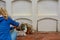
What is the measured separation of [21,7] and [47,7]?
1.45 feet

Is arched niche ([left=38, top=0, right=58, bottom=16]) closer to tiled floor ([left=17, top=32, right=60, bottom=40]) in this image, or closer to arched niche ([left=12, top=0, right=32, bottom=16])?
arched niche ([left=12, top=0, right=32, bottom=16])

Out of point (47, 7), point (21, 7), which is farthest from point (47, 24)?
point (21, 7)

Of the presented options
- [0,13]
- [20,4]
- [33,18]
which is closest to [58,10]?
[33,18]

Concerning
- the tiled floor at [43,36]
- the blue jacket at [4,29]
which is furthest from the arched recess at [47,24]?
the blue jacket at [4,29]

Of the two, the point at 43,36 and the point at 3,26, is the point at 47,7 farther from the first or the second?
the point at 3,26

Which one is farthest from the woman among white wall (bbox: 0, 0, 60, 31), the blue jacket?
white wall (bbox: 0, 0, 60, 31)

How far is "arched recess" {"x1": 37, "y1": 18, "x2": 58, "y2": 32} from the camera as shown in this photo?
2.87 m

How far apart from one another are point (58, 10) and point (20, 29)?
72cm

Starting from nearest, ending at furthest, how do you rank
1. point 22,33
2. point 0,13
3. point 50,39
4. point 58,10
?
point 0,13 → point 50,39 → point 22,33 → point 58,10

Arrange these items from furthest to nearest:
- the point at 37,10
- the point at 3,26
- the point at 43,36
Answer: the point at 37,10, the point at 43,36, the point at 3,26

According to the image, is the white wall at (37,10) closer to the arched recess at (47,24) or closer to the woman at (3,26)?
the arched recess at (47,24)

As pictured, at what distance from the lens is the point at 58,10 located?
2811 millimetres

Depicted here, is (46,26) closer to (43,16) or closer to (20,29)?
(43,16)

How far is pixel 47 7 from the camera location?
285 cm
